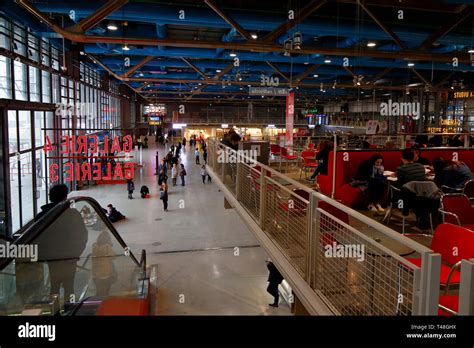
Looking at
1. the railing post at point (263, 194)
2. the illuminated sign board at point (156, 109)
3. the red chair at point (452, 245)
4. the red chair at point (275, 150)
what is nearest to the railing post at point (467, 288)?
the red chair at point (452, 245)

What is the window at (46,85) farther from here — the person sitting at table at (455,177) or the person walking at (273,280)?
the person sitting at table at (455,177)

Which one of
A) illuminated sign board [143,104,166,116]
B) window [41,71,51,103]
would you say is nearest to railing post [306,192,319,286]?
window [41,71,51,103]

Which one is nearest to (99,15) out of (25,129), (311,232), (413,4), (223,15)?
(223,15)

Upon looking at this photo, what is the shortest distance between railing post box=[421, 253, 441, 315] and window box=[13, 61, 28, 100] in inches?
458

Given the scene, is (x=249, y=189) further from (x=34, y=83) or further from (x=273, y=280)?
(x=34, y=83)

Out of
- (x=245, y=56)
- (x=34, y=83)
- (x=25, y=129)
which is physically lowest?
(x=25, y=129)

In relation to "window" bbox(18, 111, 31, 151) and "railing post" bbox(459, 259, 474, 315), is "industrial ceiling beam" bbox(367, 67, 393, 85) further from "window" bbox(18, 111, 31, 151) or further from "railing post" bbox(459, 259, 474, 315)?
"railing post" bbox(459, 259, 474, 315)

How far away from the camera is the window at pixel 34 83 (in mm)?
12238

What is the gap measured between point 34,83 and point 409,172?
11.8 metres

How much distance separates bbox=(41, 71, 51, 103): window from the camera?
13.7 metres

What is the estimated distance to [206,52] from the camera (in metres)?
14.3

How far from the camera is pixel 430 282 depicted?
1705 millimetres
